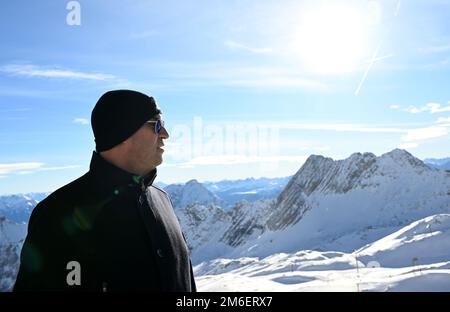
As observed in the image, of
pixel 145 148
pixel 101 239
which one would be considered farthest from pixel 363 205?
pixel 101 239

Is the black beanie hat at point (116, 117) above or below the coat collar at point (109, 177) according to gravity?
above

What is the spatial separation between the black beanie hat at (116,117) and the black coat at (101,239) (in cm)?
20

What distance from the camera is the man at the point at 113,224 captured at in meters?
3.64

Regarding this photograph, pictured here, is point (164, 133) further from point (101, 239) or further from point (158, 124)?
point (101, 239)

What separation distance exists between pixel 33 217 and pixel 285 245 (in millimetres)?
166134

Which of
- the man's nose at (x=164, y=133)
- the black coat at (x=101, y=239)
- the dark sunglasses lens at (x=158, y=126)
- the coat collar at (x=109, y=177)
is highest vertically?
the dark sunglasses lens at (x=158, y=126)

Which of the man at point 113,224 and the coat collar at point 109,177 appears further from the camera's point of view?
the coat collar at point 109,177

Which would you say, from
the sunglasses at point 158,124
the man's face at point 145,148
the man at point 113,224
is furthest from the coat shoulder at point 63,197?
the sunglasses at point 158,124

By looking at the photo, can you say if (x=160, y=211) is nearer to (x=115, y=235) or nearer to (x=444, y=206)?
(x=115, y=235)

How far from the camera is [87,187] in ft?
13.0

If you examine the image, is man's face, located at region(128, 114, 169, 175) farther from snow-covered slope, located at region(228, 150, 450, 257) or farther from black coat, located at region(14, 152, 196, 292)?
snow-covered slope, located at region(228, 150, 450, 257)

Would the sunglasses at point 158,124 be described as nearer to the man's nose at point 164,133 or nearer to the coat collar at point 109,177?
the man's nose at point 164,133

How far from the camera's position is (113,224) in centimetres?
392

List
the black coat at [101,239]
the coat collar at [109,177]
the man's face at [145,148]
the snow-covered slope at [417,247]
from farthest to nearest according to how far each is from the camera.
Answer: the snow-covered slope at [417,247]
the man's face at [145,148]
the coat collar at [109,177]
the black coat at [101,239]
